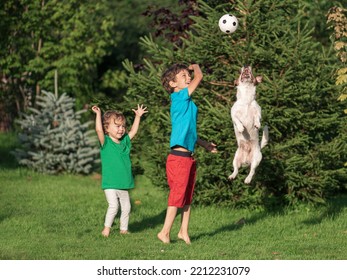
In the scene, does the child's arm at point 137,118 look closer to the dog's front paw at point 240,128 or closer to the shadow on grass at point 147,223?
the shadow on grass at point 147,223

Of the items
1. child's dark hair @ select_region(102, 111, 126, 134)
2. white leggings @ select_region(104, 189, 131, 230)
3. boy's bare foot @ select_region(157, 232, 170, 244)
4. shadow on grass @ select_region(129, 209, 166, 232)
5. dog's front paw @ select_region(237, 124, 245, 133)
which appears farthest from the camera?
shadow on grass @ select_region(129, 209, 166, 232)

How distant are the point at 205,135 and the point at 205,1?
2.39 m

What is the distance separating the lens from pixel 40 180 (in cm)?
1770

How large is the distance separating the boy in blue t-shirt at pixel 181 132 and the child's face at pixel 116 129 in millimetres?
872

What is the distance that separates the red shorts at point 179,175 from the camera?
10.7m

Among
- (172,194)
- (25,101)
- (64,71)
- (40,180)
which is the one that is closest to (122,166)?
(172,194)

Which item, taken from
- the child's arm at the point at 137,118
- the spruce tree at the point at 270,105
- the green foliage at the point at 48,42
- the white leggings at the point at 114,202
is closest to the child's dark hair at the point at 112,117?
the child's arm at the point at 137,118

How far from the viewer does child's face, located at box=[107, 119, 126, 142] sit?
37.5ft

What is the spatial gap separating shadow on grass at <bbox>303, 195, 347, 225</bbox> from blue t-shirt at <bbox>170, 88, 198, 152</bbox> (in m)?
3.09

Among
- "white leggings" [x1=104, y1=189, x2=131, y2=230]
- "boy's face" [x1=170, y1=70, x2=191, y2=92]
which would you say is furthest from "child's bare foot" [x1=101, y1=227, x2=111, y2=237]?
"boy's face" [x1=170, y1=70, x2=191, y2=92]

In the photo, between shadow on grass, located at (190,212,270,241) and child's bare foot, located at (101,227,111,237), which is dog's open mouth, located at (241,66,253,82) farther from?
child's bare foot, located at (101,227,111,237)

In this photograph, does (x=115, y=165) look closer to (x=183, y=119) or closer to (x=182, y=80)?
(x=183, y=119)

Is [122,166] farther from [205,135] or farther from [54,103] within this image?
[54,103]

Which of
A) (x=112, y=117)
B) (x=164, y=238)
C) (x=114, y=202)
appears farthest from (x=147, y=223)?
(x=112, y=117)
